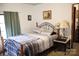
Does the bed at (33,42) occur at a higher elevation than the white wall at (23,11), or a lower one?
lower

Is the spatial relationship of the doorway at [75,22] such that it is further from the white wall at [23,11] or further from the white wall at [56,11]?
the white wall at [23,11]

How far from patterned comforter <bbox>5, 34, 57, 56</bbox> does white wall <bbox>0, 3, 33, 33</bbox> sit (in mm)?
123

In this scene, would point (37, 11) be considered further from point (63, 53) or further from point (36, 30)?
point (63, 53)

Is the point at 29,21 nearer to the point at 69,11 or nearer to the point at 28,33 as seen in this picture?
the point at 28,33

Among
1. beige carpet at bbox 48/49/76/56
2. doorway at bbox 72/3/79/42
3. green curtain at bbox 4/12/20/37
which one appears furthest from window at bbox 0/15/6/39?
doorway at bbox 72/3/79/42

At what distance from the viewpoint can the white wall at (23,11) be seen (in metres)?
1.68

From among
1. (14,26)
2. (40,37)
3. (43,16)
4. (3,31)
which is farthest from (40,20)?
(3,31)

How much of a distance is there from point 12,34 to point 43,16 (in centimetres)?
49

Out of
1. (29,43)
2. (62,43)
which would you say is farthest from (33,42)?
(62,43)

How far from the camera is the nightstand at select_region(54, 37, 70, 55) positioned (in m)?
1.74

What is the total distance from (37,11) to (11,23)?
1.27ft

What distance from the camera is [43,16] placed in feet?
5.71

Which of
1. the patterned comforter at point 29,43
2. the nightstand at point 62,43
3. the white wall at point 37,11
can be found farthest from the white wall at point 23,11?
the nightstand at point 62,43

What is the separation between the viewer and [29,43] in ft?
5.51
